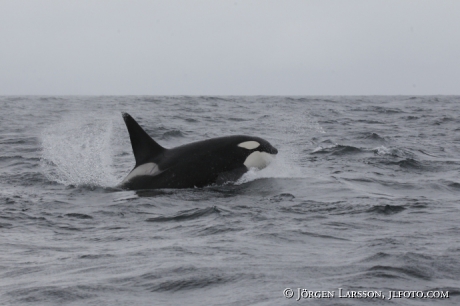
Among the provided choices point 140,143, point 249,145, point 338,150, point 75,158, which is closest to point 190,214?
point 140,143

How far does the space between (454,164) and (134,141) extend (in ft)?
25.6

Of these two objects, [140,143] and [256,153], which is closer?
[140,143]

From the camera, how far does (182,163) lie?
1071 cm

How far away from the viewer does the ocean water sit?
17.3ft

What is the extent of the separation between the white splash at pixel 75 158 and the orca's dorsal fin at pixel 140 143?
3.38 feet

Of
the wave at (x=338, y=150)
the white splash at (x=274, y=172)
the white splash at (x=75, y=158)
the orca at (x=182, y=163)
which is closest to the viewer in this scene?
the orca at (x=182, y=163)

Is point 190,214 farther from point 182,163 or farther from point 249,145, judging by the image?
point 249,145

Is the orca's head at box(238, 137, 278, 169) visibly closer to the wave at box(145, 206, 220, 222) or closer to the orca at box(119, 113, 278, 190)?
the orca at box(119, 113, 278, 190)

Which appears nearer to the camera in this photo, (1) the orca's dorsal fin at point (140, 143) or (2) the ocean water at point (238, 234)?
(2) the ocean water at point (238, 234)

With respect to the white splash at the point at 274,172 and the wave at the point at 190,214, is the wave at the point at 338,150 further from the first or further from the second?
the wave at the point at 190,214

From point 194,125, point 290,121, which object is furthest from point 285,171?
point 290,121

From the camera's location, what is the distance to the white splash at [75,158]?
40.0 feet

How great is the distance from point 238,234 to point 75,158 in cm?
832

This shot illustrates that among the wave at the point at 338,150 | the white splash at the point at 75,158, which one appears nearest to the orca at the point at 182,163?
the white splash at the point at 75,158
